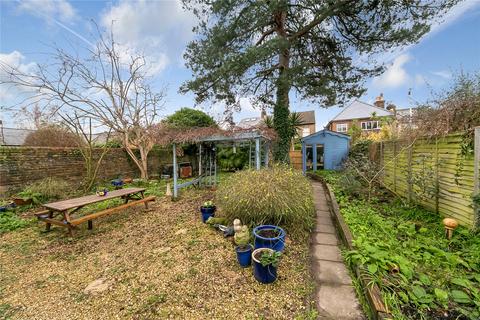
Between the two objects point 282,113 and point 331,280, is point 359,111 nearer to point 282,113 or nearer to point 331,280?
point 282,113

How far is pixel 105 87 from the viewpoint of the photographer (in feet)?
26.2

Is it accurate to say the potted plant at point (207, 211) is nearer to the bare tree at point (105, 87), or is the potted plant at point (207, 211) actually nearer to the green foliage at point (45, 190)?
the green foliage at point (45, 190)

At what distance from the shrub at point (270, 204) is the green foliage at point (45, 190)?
577 centimetres

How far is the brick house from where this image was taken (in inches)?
853

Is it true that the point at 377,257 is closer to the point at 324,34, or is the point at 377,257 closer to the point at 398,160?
the point at 398,160

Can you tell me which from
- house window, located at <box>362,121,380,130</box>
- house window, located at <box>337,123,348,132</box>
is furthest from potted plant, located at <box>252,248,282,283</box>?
house window, located at <box>337,123,348,132</box>

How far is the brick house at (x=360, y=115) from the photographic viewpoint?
71.1 ft

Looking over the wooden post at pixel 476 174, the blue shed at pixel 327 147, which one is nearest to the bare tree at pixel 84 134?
the wooden post at pixel 476 174

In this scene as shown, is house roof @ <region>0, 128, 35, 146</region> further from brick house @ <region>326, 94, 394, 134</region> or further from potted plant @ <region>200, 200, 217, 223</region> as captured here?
brick house @ <region>326, 94, 394, 134</region>

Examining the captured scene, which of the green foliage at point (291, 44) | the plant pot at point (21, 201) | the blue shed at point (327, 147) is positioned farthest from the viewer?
the blue shed at point (327, 147)

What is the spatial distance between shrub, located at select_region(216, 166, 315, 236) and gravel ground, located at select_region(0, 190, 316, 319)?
442 mm

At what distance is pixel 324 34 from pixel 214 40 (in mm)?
4191

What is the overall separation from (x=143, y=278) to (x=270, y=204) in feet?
7.07

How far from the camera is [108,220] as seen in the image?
16.0ft
